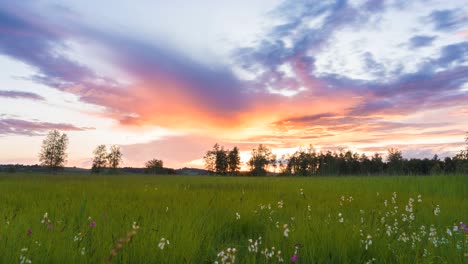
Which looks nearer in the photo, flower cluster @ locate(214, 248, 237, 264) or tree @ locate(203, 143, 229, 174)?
flower cluster @ locate(214, 248, 237, 264)

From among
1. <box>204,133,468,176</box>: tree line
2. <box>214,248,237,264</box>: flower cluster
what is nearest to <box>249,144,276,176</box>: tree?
<box>204,133,468,176</box>: tree line

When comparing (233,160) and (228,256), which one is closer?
(228,256)

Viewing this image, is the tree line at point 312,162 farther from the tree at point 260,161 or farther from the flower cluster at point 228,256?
the flower cluster at point 228,256

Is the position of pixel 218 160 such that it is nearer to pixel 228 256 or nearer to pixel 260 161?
pixel 260 161

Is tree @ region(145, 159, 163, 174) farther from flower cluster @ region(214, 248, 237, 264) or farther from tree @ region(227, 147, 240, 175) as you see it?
flower cluster @ region(214, 248, 237, 264)

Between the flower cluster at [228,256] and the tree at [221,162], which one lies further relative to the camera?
the tree at [221,162]

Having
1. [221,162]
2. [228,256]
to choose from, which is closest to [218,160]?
[221,162]

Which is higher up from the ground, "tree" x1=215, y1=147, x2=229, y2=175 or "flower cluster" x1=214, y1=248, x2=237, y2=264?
"tree" x1=215, y1=147, x2=229, y2=175

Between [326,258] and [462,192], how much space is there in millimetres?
12773

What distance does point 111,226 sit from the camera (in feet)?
16.4

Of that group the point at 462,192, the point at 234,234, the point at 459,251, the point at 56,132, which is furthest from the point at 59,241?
the point at 56,132

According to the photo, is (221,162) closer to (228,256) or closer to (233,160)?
(233,160)

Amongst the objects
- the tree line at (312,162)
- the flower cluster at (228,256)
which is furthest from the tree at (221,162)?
the flower cluster at (228,256)

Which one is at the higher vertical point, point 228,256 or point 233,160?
point 233,160
